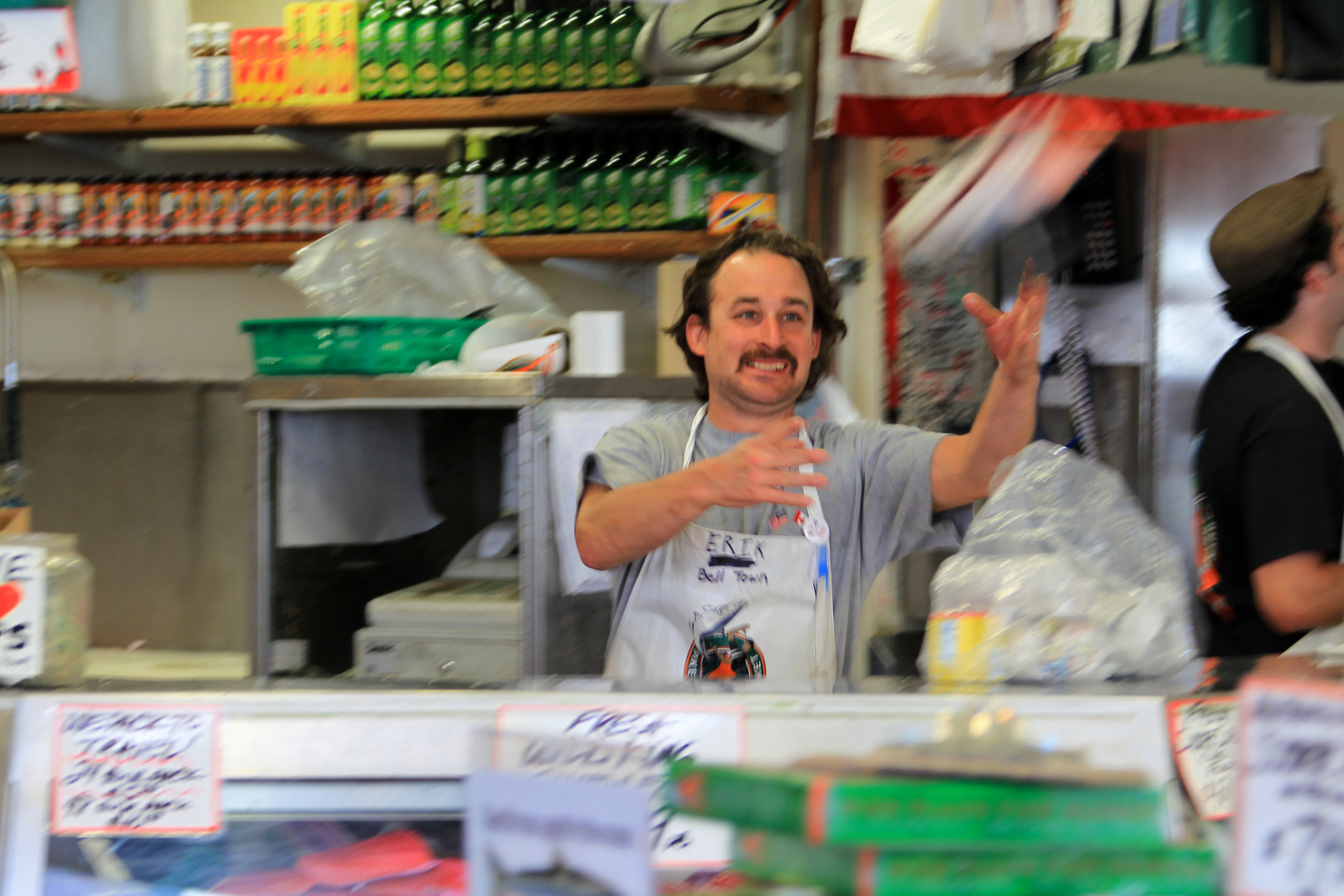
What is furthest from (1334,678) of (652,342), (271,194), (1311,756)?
(271,194)

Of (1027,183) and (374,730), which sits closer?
(374,730)

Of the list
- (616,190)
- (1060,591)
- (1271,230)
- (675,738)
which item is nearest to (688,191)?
(616,190)

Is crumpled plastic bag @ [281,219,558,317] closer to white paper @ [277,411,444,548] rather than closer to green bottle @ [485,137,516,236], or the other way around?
white paper @ [277,411,444,548]

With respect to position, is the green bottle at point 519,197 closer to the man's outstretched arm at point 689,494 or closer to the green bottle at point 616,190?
the green bottle at point 616,190

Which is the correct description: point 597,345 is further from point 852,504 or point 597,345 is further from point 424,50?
point 424,50

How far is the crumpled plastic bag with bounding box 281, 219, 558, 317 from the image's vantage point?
8.50 ft

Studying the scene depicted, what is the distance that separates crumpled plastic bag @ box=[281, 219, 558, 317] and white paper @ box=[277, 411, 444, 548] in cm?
28

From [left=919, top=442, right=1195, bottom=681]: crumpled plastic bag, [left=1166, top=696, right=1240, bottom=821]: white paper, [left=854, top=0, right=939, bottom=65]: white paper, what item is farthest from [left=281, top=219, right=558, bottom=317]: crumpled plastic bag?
[left=1166, top=696, right=1240, bottom=821]: white paper

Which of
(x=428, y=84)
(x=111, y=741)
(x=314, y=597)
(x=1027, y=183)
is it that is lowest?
(x=314, y=597)

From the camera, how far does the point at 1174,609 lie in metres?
1.07

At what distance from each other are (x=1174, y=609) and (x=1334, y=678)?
0.48 ft

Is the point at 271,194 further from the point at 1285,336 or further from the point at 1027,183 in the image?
the point at 1285,336

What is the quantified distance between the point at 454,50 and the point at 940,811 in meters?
3.04

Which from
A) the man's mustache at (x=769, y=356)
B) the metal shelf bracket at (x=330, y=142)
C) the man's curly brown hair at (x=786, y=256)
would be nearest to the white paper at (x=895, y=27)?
the man's curly brown hair at (x=786, y=256)
